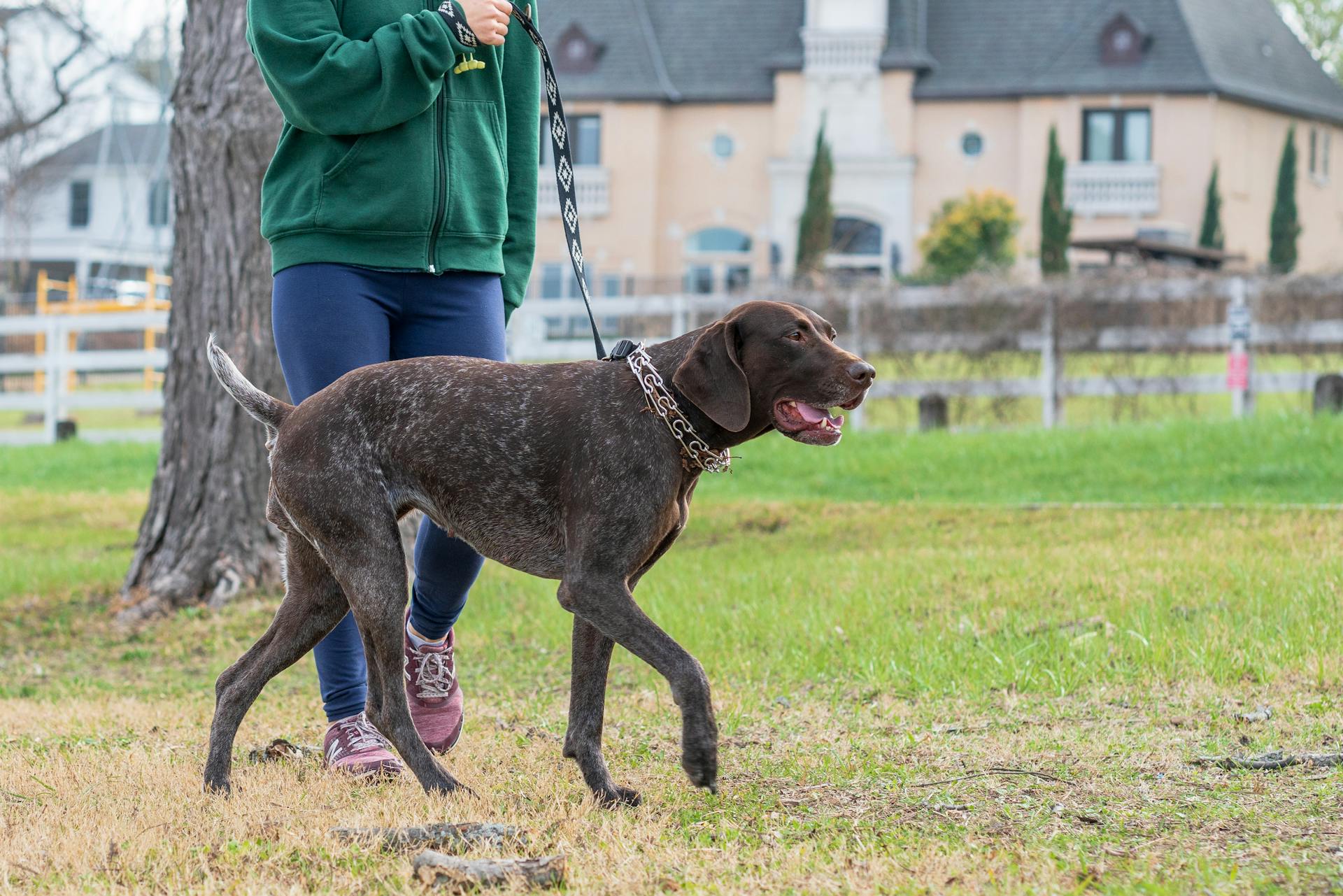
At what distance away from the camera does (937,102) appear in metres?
38.4

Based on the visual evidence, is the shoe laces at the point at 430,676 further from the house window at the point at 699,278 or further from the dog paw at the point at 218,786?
the house window at the point at 699,278

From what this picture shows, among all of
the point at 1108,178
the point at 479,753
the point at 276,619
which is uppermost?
the point at 1108,178

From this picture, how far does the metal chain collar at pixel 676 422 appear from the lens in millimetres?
3736

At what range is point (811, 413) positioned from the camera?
12.5ft

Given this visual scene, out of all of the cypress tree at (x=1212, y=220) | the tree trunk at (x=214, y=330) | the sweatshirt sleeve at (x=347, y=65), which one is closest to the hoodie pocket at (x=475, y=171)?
the sweatshirt sleeve at (x=347, y=65)

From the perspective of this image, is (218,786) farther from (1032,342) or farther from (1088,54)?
(1088,54)

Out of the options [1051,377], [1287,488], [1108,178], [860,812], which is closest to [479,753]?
[860,812]

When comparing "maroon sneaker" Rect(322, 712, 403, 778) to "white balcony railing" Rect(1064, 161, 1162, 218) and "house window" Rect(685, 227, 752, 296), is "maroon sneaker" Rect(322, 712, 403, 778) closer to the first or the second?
"house window" Rect(685, 227, 752, 296)

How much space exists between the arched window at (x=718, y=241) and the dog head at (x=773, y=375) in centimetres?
3610

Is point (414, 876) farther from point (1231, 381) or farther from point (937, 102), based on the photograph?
point (937, 102)

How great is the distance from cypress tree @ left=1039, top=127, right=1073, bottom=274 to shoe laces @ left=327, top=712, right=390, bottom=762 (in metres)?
32.7

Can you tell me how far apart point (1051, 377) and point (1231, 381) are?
6.23 ft

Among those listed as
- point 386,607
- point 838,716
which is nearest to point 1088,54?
point 838,716

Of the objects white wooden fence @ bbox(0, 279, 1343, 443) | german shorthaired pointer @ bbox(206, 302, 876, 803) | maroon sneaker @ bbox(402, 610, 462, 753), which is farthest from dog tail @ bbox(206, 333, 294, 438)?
white wooden fence @ bbox(0, 279, 1343, 443)
